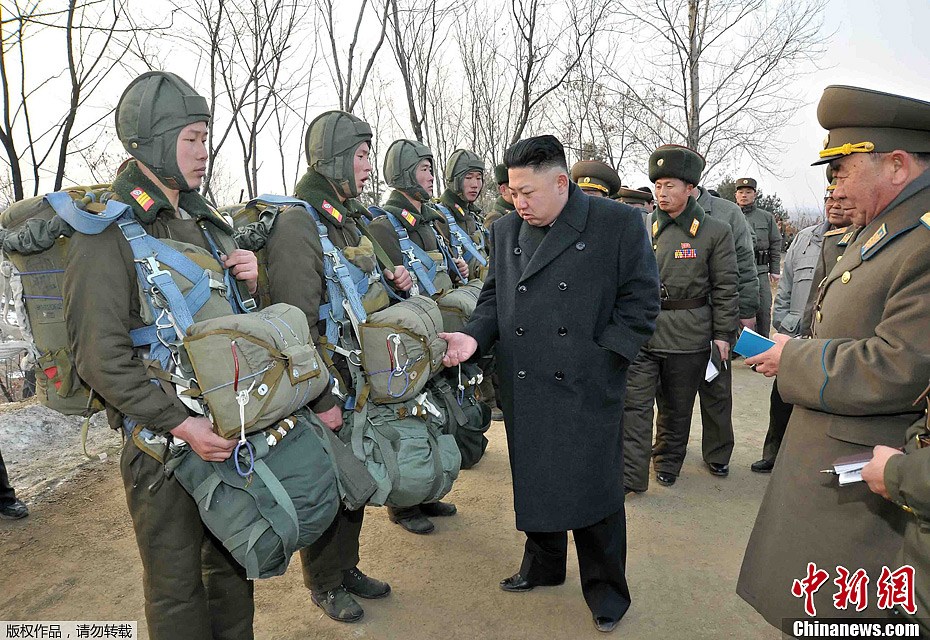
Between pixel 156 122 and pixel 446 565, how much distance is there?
2787mm

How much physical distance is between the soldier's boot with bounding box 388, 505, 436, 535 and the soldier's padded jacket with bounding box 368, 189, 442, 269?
1664 millimetres

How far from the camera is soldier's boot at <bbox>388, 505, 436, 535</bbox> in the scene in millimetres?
4068

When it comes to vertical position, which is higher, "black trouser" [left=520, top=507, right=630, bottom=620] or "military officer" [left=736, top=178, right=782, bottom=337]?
"military officer" [left=736, top=178, right=782, bottom=337]

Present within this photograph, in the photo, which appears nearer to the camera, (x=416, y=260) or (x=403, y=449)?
(x=403, y=449)

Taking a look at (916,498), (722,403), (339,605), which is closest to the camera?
(916,498)

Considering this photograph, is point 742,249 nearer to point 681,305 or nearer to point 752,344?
point 681,305

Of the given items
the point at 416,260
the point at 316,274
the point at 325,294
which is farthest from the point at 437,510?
the point at 316,274

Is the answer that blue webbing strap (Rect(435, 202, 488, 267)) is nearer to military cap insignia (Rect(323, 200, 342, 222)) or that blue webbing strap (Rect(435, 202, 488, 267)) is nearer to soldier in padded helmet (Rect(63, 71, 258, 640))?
military cap insignia (Rect(323, 200, 342, 222))

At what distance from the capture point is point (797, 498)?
218cm

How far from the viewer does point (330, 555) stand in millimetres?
3180

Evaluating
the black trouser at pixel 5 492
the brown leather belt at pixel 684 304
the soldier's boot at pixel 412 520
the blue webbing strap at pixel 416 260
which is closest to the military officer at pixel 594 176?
the brown leather belt at pixel 684 304

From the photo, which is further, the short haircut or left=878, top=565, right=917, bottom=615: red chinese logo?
the short haircut

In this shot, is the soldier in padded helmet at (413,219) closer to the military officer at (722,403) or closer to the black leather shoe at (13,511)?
the military officer at (722,403)

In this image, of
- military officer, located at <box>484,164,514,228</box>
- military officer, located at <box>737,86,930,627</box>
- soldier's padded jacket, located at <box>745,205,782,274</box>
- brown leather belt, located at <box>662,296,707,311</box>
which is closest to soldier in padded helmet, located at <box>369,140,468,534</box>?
military officer, located at <box>484,164,514,228</box>
